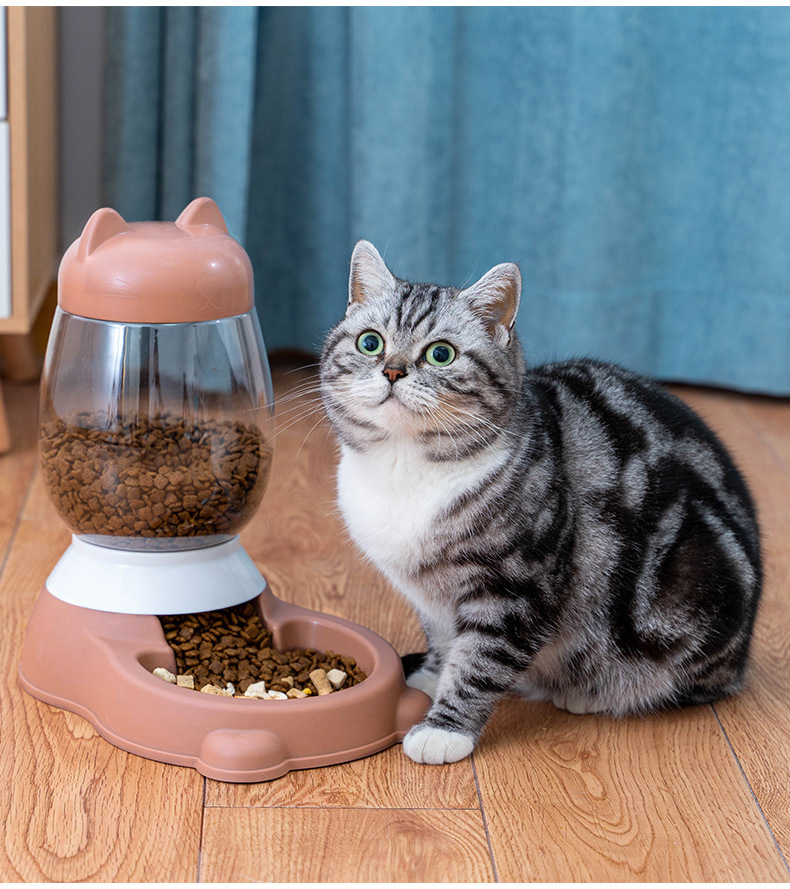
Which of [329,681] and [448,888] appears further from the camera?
[329,681]

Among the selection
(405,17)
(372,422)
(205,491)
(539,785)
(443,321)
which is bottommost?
(539,785)

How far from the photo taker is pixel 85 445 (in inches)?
50.3

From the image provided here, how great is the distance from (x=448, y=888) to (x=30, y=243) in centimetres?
152

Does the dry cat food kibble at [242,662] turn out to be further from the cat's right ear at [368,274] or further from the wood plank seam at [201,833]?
the cat's right ear at [368,274]

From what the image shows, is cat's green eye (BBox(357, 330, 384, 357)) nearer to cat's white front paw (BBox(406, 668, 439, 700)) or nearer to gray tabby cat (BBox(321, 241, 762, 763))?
gray tabby cat (BBox(321, 241, 762, 763))

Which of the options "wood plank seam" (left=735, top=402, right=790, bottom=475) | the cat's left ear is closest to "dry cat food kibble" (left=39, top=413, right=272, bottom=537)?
the cat's left ear

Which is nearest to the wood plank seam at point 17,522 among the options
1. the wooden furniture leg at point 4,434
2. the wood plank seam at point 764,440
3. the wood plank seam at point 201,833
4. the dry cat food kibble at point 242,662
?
the wooden furniture leg at point 4,434

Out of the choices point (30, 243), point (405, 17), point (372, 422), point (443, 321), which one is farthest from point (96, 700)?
point (405, 17)

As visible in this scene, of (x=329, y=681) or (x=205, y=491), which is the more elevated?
(x=205, y=491)

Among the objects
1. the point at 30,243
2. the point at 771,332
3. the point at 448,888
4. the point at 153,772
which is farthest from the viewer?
the point at 771,332

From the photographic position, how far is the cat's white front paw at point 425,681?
1328mm

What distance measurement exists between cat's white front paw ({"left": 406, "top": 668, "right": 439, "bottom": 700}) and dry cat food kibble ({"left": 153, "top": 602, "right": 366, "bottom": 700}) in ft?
0.27

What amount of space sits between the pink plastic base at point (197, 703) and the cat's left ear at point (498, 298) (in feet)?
1.31

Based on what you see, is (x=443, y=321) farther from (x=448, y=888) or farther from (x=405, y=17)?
(x=405, y=17)
